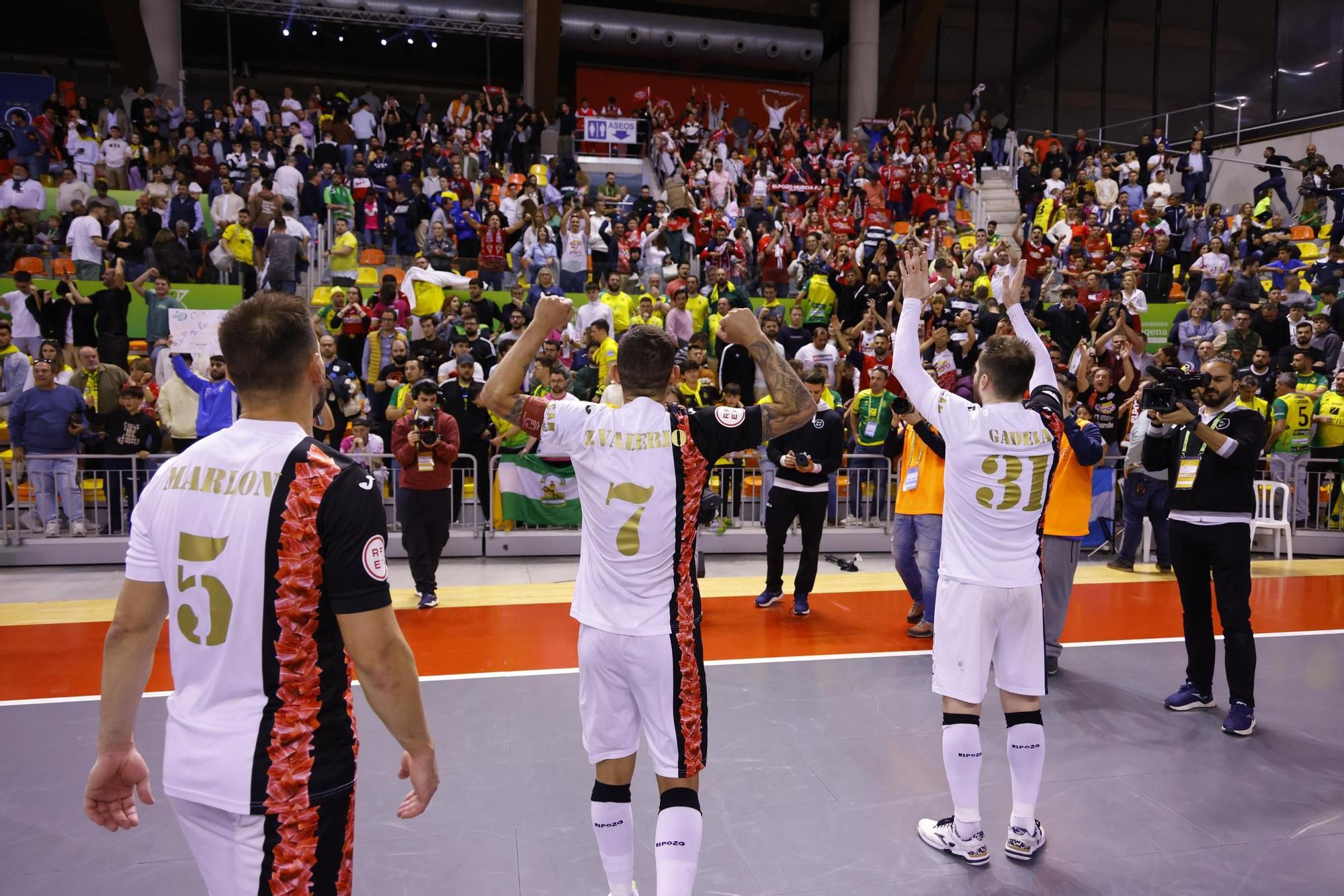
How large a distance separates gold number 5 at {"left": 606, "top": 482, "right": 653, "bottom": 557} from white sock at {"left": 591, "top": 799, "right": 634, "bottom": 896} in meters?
0.96

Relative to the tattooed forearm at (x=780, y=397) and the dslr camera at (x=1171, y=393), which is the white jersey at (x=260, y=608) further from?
the dslr camera at (x=1171, y=393)

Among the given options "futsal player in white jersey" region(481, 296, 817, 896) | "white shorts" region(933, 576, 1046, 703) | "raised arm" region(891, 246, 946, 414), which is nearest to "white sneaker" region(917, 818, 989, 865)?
"white shorts" region(933, 576, 1046, 703)

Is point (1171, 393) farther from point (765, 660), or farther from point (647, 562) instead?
point (647, 562)

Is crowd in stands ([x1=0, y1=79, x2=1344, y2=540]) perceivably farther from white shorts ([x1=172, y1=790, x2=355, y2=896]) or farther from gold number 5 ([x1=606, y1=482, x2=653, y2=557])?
white shorts ([x1=172, y1=790, x2=355, y2=896])

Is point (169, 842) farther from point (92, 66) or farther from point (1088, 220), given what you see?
point (92, 66)

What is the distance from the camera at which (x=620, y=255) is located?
15508mm

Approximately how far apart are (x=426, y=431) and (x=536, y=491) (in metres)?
2.61

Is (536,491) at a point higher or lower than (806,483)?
lower

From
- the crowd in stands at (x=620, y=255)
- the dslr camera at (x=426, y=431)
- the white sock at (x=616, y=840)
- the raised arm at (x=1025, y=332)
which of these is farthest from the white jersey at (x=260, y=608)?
the dslr camera at (x=426, y=431)

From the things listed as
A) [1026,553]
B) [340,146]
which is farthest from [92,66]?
[1026,553]

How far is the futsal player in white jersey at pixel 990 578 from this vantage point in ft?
13.8

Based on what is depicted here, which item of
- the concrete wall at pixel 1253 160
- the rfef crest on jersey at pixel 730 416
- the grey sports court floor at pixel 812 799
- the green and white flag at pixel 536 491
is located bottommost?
the grey sports court floor at pixel 812 799

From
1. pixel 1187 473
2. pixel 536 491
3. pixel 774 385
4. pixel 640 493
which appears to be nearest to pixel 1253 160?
pixel 536 491

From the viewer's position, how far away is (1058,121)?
2842cm
